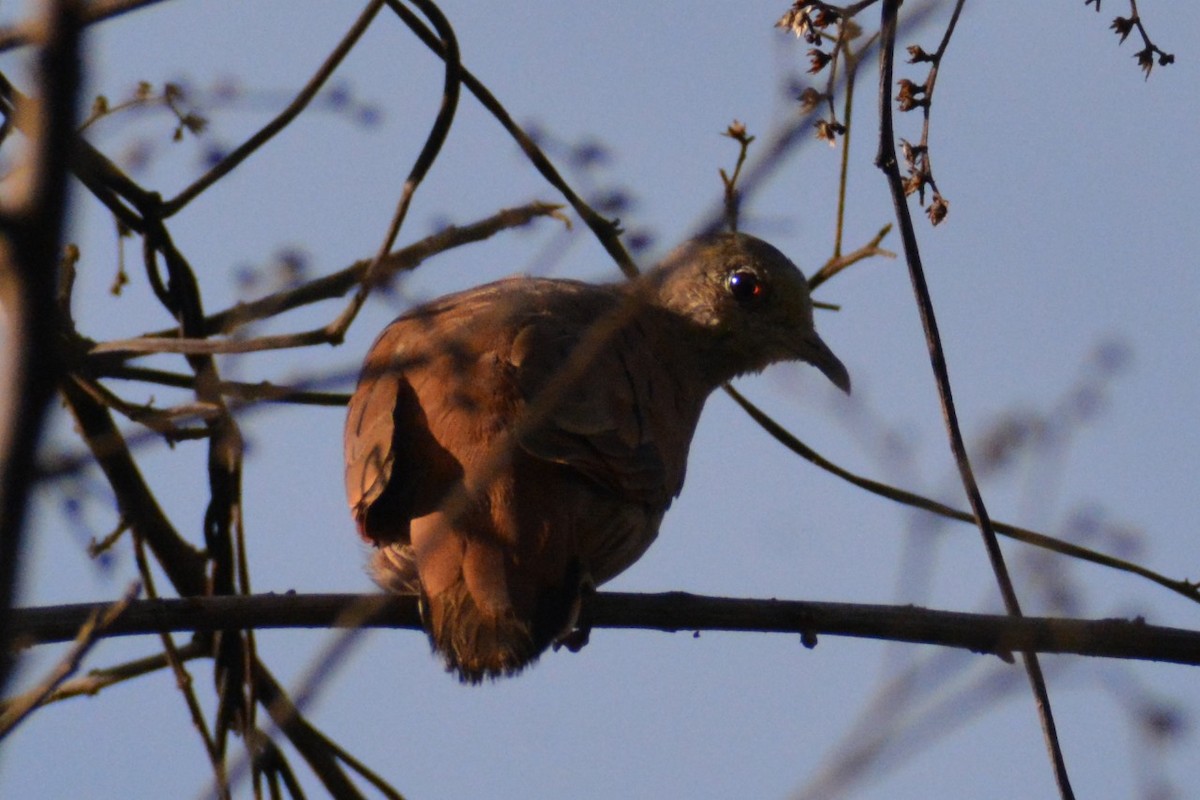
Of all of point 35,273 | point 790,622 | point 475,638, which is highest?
point 475,638

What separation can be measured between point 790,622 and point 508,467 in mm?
919

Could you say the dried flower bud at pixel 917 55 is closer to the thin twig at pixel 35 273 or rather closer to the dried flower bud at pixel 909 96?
the dried flower bud at pixel 909 96

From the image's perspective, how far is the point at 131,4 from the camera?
1523 millimetres

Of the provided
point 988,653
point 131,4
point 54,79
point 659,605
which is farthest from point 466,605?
point 54,79

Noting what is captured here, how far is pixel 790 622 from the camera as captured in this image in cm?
325

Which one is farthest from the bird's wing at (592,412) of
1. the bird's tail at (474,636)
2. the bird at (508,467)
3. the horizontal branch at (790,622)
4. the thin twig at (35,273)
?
the thin twig at (35,273)

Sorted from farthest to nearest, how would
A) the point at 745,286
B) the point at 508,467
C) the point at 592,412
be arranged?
the point at 745,286 < the point at 592,412 < the point at 508,467

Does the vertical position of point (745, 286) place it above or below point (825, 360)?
above

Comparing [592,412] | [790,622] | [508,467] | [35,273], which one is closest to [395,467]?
[508,467]

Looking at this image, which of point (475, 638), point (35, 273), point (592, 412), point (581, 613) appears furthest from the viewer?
point (592, 412)

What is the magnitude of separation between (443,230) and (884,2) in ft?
3.62

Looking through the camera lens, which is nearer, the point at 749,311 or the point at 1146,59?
the point at 1146,59

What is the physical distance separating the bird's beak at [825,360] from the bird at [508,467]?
0.79 metres

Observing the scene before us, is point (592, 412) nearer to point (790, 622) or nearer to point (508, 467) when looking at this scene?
point (508, 467)
